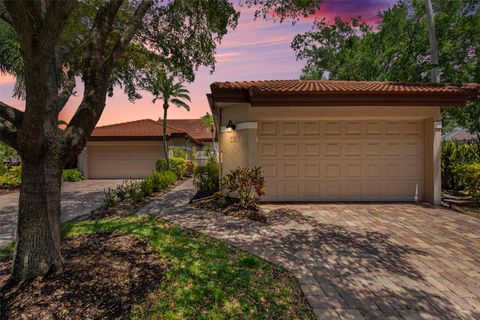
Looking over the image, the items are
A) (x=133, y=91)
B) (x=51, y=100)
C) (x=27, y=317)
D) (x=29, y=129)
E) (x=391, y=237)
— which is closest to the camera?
(x=27, y=317)

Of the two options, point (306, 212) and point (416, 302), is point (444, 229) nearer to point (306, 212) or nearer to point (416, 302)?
point (306, 212)

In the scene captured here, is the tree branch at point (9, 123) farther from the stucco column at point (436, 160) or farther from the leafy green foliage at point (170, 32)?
the stucco column at point (436, 160)

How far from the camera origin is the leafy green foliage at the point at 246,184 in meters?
6.88

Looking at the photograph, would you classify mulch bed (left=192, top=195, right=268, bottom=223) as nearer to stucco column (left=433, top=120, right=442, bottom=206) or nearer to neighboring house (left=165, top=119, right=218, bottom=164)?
stucco column (left=433, top=120, right=442, bottom=206)

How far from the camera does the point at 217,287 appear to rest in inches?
122

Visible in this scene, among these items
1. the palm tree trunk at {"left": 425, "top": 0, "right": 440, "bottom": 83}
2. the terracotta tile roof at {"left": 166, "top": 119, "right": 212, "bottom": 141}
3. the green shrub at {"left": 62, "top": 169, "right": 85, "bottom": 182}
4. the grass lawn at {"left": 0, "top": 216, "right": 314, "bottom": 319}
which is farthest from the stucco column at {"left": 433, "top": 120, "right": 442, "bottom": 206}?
the terracotta tile roof at {"left": 166, "top": 119, "right": 212, "bottom": 141}

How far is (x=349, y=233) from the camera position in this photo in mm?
5328

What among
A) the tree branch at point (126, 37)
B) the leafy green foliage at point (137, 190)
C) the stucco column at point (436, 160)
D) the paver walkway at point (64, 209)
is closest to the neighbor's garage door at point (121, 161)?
the leafy green foliage at point (137, 190)

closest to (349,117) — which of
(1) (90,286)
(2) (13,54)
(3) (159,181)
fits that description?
(1) (90,286)

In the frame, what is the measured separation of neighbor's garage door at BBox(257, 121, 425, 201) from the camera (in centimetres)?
807

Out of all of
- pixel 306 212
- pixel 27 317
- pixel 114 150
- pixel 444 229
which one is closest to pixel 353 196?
pixel 306 212

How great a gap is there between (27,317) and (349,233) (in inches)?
208

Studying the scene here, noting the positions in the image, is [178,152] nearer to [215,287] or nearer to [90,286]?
[90,286]

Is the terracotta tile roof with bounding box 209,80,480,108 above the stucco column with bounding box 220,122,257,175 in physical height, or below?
above
